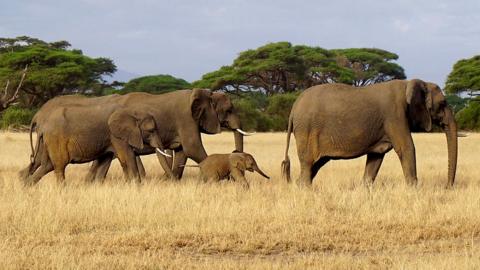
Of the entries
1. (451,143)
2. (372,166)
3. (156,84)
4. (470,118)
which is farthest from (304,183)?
(156,84)

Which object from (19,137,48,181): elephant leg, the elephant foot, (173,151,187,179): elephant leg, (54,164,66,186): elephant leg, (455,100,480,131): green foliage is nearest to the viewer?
the elephant foot

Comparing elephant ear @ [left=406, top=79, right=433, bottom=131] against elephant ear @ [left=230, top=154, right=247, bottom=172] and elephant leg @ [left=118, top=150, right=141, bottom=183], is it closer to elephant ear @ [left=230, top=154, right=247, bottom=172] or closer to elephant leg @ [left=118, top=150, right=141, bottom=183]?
elephant ear @ [left=230, top=154, right=247, bottom=172]

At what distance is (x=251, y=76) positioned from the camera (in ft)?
174

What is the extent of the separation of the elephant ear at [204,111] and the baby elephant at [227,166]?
1684mm

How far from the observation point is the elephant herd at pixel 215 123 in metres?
12.2

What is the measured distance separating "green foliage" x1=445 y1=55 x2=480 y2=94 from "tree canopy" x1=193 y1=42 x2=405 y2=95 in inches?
240

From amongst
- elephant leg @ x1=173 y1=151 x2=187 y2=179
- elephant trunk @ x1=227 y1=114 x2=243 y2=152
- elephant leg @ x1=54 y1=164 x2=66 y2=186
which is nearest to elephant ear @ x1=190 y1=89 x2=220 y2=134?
elephant trunk @ x1=227 y1=114 x2=243 y2=152

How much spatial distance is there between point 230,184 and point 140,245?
442 centimetres

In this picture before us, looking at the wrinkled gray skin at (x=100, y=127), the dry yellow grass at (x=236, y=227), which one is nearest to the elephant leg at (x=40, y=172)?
the wrinkled gray skin at (x=100, y=127)

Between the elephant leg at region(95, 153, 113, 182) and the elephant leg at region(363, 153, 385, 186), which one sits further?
the elephant leg at region(95, 153, 113, 182)

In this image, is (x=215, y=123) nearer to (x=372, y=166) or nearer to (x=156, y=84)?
(x=372, y=166)

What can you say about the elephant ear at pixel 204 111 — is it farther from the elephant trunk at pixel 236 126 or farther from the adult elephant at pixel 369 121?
the adult elephant at pixel 369 121

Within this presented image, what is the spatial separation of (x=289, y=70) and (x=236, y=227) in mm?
44251

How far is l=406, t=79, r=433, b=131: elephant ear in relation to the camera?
11984mm
